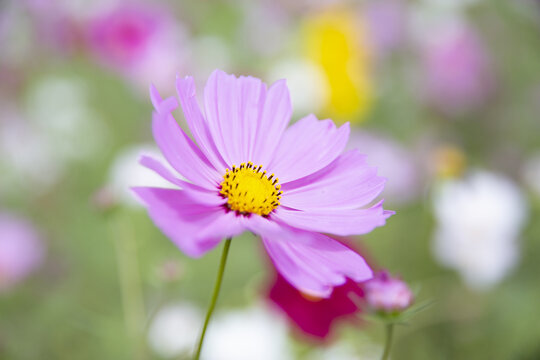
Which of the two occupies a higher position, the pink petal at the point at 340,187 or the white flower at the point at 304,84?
the white flower at the point at 304,84

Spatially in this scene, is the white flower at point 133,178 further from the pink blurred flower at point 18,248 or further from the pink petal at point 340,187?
the pink petal at point 340,187

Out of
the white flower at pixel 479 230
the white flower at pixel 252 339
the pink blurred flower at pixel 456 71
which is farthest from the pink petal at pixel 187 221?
the pink blurred flower at pixel 456 71

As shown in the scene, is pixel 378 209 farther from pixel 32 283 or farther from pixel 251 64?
pixel 251 64

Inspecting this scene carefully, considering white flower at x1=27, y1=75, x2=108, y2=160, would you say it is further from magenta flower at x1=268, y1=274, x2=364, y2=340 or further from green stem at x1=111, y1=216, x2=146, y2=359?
magenta flower at x1=268, y1=274, x2=364, y2=340

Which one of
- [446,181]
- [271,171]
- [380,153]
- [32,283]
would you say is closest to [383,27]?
[380,153]

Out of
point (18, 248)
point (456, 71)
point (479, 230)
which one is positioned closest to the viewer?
point (479, 230)

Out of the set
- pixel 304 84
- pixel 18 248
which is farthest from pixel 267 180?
pixel 304 84

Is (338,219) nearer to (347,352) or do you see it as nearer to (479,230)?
(347,352)
